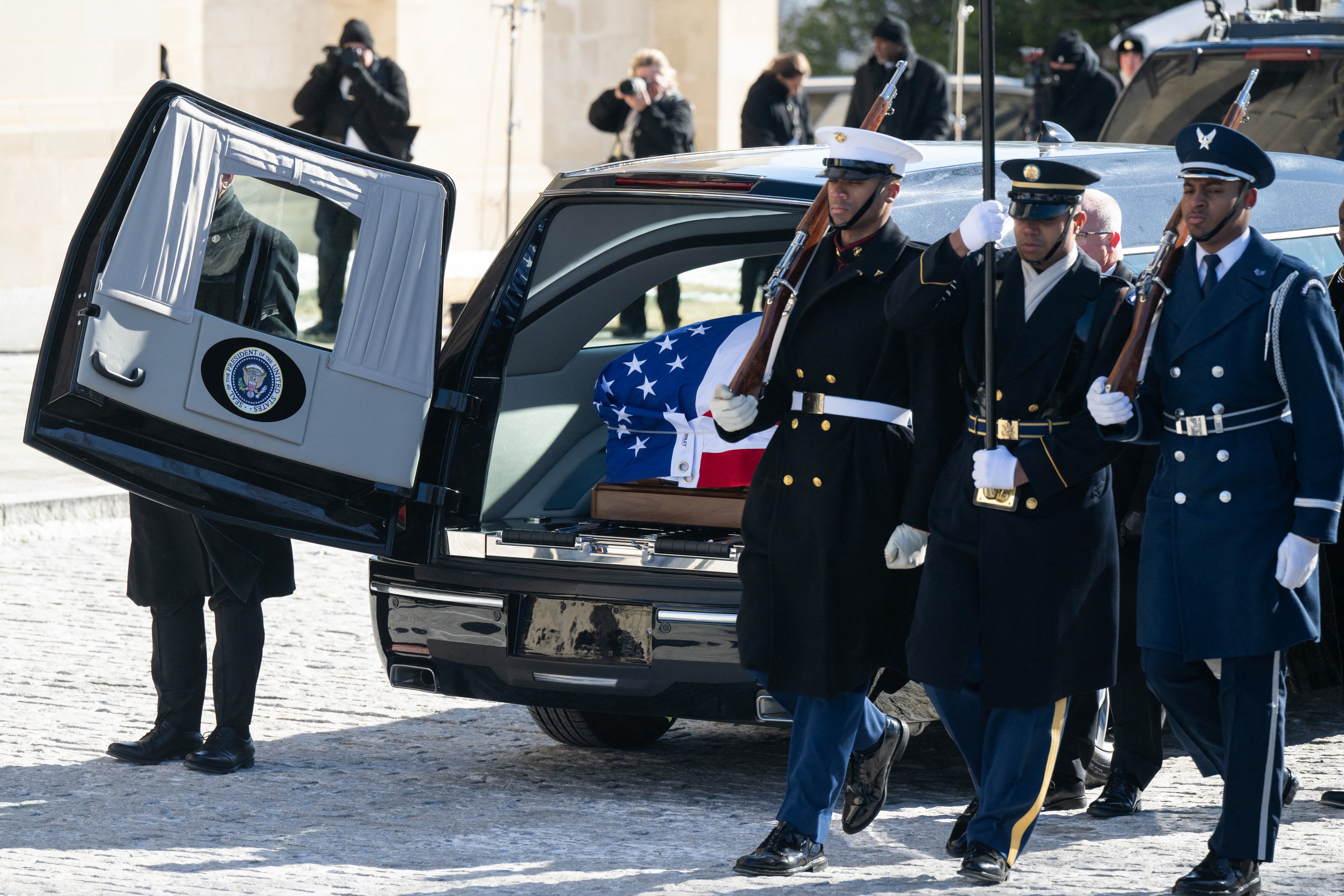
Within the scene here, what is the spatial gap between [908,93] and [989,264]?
974cm

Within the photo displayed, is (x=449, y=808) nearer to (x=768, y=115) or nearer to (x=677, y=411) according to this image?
(x=677, y=411)

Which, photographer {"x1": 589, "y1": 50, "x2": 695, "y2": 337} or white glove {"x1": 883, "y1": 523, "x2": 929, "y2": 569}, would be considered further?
photographer {"x1": 589, "y1": 50, "x2": 695, "y2": 337}

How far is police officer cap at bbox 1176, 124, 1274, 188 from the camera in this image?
4996 millimetres

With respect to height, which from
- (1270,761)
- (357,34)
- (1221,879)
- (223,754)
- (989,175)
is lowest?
(1221,879)

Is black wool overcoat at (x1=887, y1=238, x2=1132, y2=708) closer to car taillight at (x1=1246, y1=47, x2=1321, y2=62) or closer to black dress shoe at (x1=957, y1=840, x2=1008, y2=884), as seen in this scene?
black dress shoe at (x1=957, y1=840, x2=1008, y2=884)

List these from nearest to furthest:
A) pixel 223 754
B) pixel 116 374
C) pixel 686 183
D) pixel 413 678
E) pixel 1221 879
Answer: pixel 1221 879, pixel 116 374, pixel 686 183, pixel 413 678, pixel 223 754

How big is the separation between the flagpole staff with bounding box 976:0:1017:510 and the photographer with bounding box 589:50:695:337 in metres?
9.49

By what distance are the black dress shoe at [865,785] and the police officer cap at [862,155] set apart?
1.42 m

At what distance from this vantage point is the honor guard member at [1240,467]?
4902 mm

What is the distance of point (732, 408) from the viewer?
17.2ft

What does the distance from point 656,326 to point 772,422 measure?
30.4 feet

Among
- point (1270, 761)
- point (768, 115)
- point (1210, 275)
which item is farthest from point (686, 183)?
point (768, 115)

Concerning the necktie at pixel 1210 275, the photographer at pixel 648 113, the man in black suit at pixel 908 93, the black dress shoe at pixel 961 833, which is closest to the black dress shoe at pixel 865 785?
the black dress shoe at pixel 961 833

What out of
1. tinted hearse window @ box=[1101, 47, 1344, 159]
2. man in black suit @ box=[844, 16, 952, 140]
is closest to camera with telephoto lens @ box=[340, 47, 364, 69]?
man in black suit @ box=[844, 16, 952, 140]
